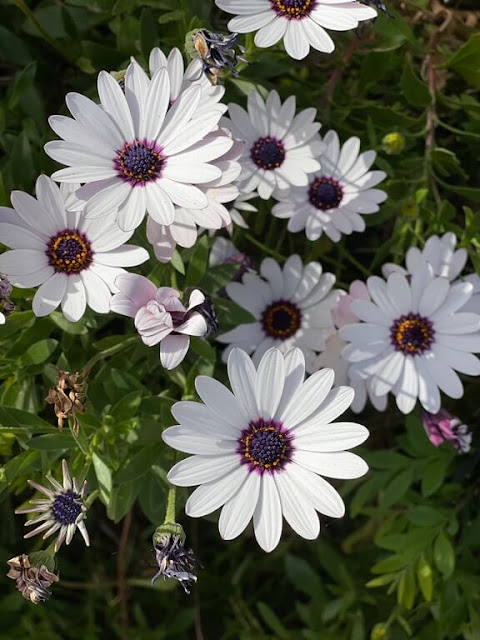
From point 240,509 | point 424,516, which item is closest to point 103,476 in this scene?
point 240,509

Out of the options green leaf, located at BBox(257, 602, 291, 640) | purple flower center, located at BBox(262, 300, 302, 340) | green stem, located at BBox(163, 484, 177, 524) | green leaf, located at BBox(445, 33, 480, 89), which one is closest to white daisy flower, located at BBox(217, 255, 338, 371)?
purple flower center, located at BBox(262, 300, 302, 340)

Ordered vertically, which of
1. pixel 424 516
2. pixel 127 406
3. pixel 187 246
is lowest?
pixel 424 516

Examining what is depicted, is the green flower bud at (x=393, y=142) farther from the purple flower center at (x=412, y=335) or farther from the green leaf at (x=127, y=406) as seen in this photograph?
the green leaf at (x=127, y=406)

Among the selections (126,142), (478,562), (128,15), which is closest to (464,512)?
(478,562)

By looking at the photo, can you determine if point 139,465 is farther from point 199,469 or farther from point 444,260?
point 444,260

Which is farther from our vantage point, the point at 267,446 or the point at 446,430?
the point at 446,430

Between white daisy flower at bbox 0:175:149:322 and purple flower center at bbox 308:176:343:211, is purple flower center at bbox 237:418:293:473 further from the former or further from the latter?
purple flower center at bbox 308:176:343:211
